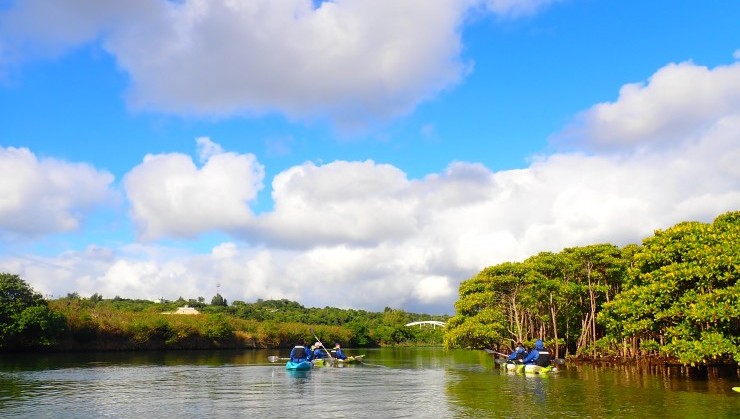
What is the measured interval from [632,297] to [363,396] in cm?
1922

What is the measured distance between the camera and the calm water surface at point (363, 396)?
24094mm

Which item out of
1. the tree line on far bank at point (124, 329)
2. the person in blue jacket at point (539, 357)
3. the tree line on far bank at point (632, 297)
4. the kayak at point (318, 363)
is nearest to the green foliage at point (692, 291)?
the tree line on far bank at point (632, 297)

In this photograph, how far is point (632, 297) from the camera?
37.0m

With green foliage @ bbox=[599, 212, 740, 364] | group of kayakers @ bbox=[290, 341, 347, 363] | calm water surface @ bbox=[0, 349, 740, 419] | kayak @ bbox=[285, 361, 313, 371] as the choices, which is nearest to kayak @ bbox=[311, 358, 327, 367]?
group of kayakers @ bbox=[290, 341, 347, 363]

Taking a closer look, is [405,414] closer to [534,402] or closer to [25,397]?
[534,402]

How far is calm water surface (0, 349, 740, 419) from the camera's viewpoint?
24.1 m

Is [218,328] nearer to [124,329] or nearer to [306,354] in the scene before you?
[124,329]

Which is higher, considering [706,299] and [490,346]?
[706,299]

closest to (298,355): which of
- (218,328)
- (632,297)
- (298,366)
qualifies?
(298,366)

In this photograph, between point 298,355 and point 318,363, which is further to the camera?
point 318,363

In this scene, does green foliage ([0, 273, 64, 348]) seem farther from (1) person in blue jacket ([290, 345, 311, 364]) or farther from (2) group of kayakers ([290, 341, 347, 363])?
(1) person in blue jacket ([290, 345, 311, 364])

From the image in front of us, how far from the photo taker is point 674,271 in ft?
109

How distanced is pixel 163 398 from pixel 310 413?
10.0 m

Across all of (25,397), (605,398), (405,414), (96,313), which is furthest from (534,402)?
(96,313)
